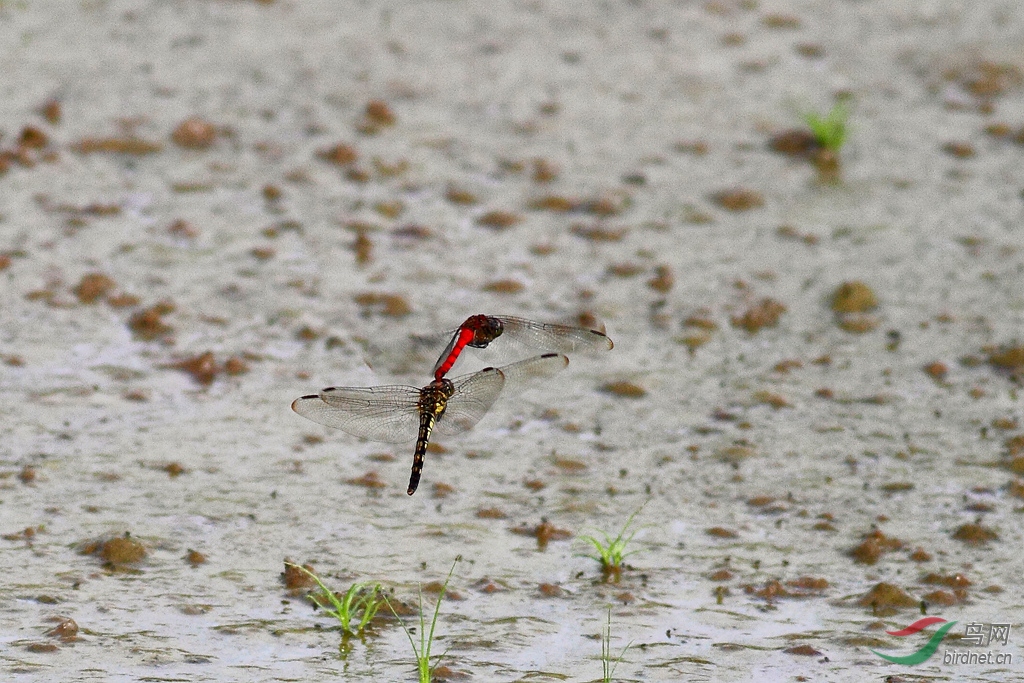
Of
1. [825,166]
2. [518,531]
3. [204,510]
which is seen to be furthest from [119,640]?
[825,166]

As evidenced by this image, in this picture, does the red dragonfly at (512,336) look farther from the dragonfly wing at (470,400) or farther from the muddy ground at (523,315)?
the muddy ground at (523,315)

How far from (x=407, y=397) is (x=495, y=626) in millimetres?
776

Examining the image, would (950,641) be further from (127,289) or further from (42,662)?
(127,289)

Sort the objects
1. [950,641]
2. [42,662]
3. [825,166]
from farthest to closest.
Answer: [825,166] → [950,641] → [42,662]

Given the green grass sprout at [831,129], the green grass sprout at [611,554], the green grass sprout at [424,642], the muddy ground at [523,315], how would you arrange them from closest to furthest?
the green grass sprout at [424,642] → the muddy ground at [523,315] → the green grass sprout at [611,554] → the green grass sprout at [831,129]

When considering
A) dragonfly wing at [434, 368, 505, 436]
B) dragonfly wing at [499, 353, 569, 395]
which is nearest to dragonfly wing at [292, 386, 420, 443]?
dragonfly wing at [434, 368, 505, 436]

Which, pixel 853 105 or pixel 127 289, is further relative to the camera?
pixel 853 105

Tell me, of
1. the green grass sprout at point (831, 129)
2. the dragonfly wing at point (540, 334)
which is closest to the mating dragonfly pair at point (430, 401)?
the dragonfly wing at point (540, 334)

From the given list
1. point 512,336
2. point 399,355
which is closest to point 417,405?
point 512,336

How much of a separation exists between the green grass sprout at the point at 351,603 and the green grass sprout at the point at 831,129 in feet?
12.9

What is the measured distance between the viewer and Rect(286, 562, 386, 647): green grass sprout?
3.85 m

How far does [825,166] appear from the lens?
6949 millimetres

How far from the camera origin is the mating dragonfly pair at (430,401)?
13.8ft

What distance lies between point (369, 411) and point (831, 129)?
371cm
